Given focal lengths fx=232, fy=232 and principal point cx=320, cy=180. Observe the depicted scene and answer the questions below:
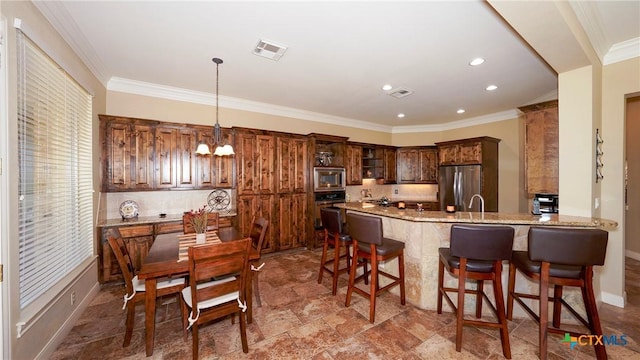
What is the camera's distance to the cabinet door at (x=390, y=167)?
638cm

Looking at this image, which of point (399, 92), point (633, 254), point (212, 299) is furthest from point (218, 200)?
point (633, 254)

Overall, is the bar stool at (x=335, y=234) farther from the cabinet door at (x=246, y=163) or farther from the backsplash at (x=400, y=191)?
the backsplash at (x=400, y=191)

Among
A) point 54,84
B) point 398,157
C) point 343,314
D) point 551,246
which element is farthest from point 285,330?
point 398,157

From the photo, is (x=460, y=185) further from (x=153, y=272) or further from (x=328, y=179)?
(x=153, y=272)

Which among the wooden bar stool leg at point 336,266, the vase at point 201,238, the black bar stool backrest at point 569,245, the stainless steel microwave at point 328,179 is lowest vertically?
the wooden bar stool leg at point 336,266

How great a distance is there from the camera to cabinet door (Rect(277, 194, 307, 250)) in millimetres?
4562

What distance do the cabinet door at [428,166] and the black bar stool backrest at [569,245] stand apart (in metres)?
4.65

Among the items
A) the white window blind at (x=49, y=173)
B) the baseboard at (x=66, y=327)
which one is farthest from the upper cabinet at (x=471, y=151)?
the baseboard at (x=66, y=327)

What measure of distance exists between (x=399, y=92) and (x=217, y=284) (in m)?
3.95

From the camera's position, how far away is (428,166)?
6.38 meters

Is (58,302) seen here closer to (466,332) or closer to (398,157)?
(466,332)

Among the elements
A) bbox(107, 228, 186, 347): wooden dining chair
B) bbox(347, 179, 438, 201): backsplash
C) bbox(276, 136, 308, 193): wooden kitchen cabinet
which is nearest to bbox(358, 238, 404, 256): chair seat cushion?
bbox(107, 228, 186, 347): wooden dining chair

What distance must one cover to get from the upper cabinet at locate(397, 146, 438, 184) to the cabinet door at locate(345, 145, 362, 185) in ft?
4.48

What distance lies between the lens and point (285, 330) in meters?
2.31
